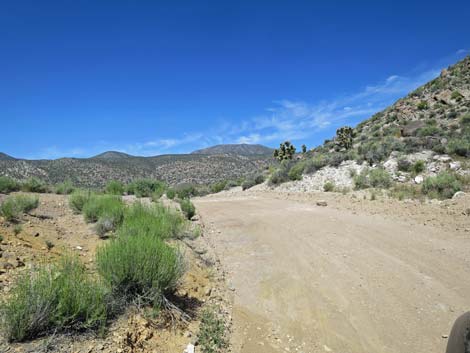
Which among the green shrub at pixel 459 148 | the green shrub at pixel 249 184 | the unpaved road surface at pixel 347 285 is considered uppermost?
the green shrub at pixel 459 148

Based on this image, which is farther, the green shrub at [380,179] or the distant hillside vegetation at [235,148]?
the distant hillside vegetation at [235,148]

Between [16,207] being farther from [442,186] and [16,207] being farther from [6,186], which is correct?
[442,186]

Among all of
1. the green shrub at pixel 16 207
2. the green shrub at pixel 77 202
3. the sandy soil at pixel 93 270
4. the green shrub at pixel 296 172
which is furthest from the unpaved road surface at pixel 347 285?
the green shrub at pixel 296 172

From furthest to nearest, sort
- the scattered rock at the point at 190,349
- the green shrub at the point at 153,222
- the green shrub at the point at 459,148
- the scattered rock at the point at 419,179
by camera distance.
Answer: the green shrub at the point at 459,148 → the scattered rock at the point at 419,179 → the green shrub at the point at 153,222 → the scattered rock at the point at 190,349

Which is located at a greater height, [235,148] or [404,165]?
[235,148]

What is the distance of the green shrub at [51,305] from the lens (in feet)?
8.89

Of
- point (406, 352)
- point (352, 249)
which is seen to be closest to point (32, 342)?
point (406, 352)

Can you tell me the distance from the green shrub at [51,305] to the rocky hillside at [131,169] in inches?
1443

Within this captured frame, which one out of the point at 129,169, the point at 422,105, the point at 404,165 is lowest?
the point at 404,165

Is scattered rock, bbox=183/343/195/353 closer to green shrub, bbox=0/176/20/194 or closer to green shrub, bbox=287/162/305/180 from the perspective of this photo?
green shrub, bbox=0/176/20/194

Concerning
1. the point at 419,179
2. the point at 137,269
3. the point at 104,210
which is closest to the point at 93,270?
the point at 137,269

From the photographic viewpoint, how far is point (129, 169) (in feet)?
171

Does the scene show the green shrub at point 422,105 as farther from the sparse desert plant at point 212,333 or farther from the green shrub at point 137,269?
the green shrub at point 137,269

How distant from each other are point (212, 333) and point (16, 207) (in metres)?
7.89
